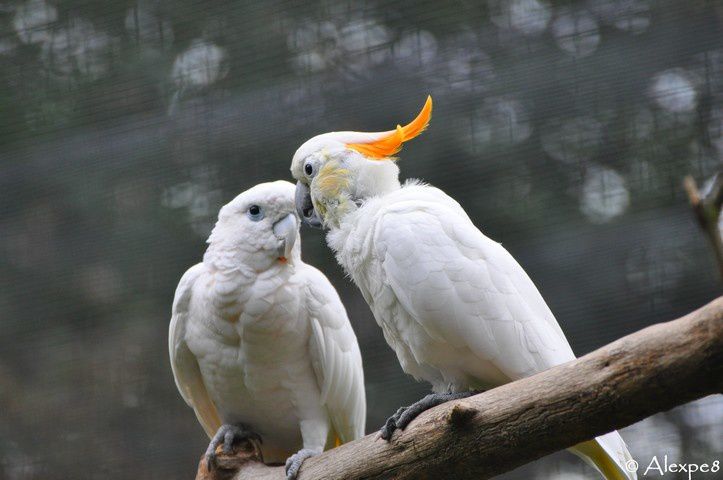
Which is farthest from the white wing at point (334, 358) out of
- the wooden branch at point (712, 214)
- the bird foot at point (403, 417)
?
the wooden branch at point (712, 214)

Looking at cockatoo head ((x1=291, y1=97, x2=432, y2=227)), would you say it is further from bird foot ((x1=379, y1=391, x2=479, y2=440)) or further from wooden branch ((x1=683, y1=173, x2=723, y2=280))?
wooden branch ((x1=683, y1=173, x2=723, y2=280))

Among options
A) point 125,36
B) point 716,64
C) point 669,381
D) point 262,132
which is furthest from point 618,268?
point 125,36

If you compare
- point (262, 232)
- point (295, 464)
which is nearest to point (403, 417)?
point (295, 464)

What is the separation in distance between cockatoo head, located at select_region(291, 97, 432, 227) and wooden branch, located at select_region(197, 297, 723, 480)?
500 millimetres

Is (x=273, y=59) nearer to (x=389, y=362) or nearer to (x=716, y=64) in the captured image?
(x=389, y=362)

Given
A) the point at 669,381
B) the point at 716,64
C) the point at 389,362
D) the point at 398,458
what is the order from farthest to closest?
the point at 389,362 → the point at 716,64 → the point at 398,458 → the point at 669,381

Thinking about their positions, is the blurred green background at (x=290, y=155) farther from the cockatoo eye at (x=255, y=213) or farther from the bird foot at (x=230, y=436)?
the cockatoo eye at (x=255, y=213)

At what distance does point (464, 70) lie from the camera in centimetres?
278

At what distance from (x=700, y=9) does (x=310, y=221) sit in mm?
1477

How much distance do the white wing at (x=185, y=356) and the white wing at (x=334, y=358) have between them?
29 centimetres

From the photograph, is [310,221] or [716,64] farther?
[716,64]

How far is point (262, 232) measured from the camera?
1.99 m

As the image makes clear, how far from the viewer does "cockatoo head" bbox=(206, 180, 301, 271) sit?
1986 mm

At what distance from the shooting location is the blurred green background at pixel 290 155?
2574 mm
